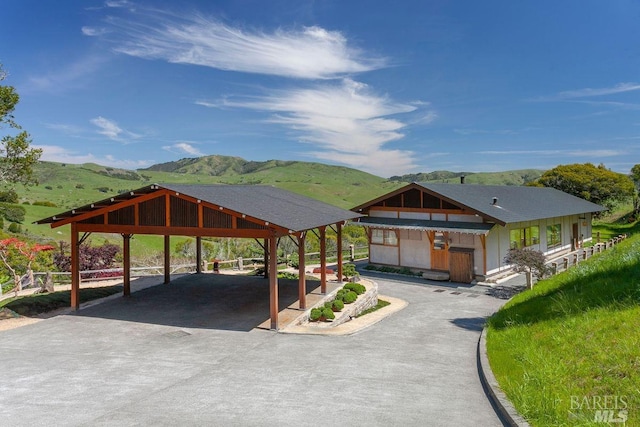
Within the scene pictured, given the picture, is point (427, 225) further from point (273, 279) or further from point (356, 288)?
point (273, 279)

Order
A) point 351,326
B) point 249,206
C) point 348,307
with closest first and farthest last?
point 351,326 < point 249,206 < point 348,307

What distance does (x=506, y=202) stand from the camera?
28156 millimetres

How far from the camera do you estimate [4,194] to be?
72.0 ft

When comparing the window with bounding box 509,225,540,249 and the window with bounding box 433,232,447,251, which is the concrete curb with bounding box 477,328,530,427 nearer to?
the window with bounding box 433,232,447,251

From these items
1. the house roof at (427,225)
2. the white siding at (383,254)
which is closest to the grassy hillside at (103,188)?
the house roof at (427,225)

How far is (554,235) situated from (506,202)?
571 cm

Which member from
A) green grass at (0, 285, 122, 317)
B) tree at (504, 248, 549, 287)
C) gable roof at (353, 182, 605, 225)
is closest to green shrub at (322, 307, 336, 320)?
tree at (504, 248, 549, 287)

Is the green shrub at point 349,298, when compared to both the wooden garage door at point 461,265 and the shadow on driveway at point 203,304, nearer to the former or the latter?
the shadow on driveway at point 203,304

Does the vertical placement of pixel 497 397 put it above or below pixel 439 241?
below

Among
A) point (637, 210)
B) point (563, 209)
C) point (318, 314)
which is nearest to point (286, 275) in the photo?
point (318, 314)

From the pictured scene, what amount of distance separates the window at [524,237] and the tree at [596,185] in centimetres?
3109

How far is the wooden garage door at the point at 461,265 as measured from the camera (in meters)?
23.1

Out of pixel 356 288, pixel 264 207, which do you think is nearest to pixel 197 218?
pixel 264 207

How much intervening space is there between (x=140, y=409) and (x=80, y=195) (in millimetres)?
76611
